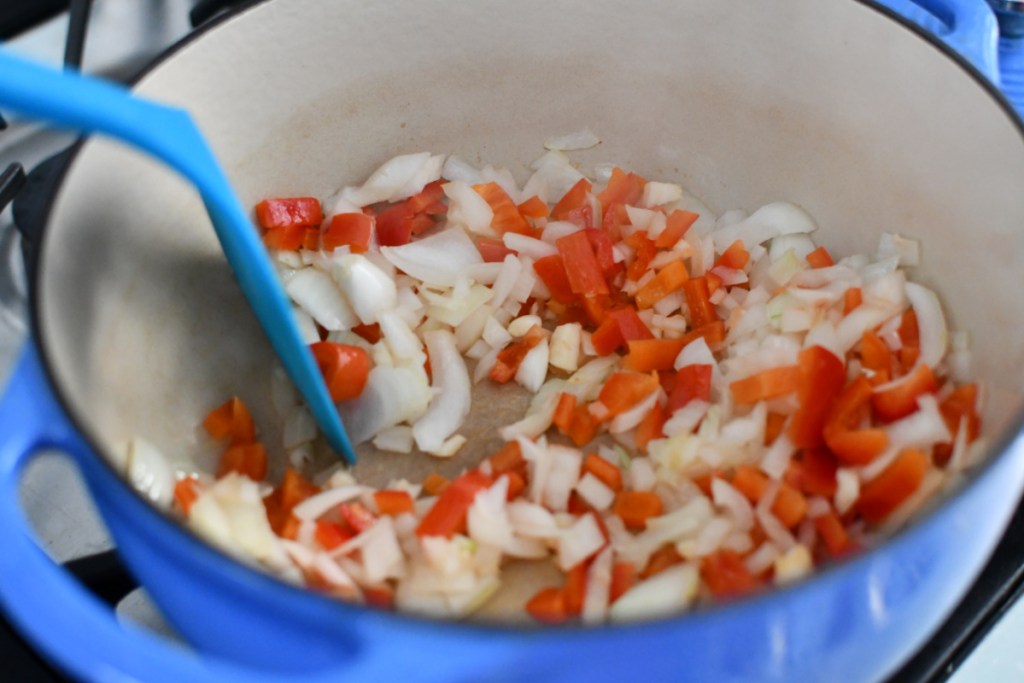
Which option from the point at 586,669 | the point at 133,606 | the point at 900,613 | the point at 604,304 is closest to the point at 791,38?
A: the point at 604,304

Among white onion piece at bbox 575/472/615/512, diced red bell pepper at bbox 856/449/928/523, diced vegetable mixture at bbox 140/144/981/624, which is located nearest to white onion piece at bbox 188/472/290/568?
diced vegetable mixture at bbox 140/144/981/624

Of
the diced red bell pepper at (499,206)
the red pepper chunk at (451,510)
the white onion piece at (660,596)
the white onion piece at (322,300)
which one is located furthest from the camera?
the diced red bell pepper at (499,206)

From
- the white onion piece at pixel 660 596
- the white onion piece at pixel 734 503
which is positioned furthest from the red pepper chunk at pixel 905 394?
the white onion piece at pixel 660 596

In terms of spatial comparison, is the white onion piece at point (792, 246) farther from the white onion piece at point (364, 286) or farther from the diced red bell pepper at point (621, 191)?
the white onion piece at point (364, 286)

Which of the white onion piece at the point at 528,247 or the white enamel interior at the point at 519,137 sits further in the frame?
the white onion piece at the point at 528,247

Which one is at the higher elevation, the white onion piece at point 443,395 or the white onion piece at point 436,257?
the white onion piece at point 436,257

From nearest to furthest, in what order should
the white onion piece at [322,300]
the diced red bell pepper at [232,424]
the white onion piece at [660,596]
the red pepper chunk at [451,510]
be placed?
the white onion piece at [660,596] → the red pepper chunk at [451,510] → the diced red bell pepper at [232,424] → the white onion piece at [322,300]

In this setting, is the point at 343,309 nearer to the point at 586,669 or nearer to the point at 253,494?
the point at 253,494
